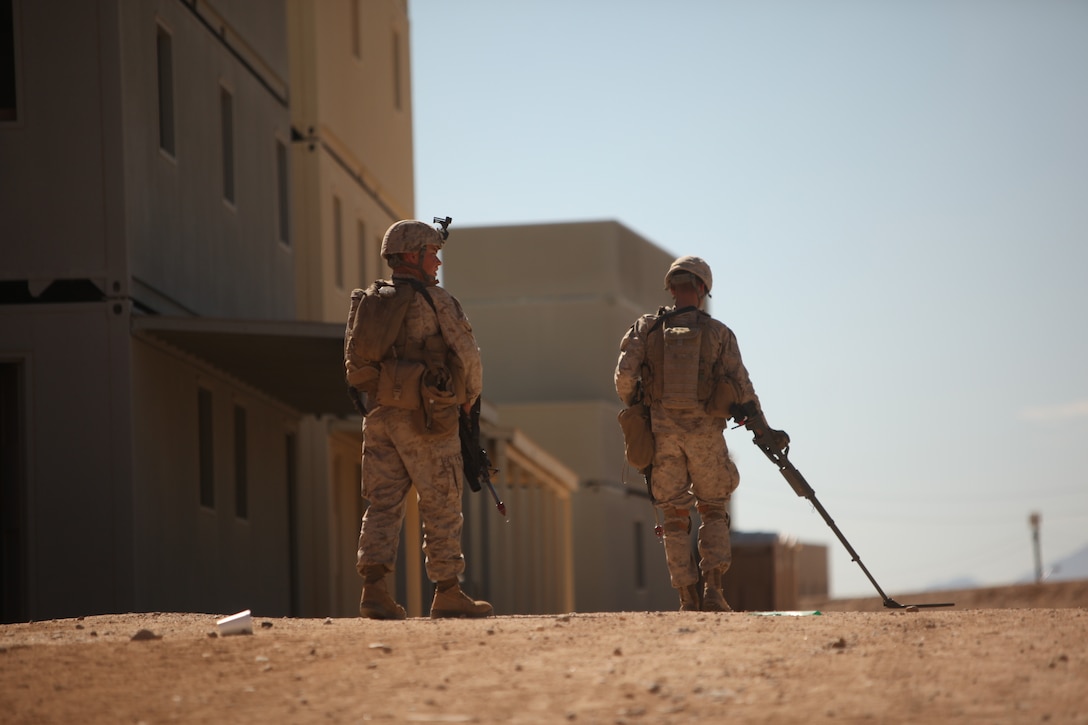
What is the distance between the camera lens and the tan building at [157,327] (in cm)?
1448

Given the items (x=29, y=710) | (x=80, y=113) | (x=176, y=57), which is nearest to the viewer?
(x=29, y=710)

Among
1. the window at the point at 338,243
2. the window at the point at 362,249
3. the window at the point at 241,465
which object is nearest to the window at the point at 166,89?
the window at the point at 241,465

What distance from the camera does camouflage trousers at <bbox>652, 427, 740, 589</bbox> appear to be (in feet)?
35.8

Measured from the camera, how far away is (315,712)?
6.59 meters

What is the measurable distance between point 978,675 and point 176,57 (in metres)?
11.8

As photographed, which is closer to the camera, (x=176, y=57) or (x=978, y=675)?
(x=978, y=675)

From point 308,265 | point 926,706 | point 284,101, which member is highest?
point 284,101

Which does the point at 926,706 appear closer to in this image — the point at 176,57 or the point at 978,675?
the point at 978,675

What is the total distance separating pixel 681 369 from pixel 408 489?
1974 millimetres

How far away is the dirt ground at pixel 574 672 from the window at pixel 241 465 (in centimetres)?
1017

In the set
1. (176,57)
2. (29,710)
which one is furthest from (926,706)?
(176,57)

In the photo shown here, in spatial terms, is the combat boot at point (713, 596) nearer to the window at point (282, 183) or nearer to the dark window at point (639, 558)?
the window at point (282, 183)

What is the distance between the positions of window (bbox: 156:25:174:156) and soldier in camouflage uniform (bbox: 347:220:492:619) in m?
7.04

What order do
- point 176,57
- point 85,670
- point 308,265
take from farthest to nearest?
point 308,265 → point 176,57 → point 85,670
